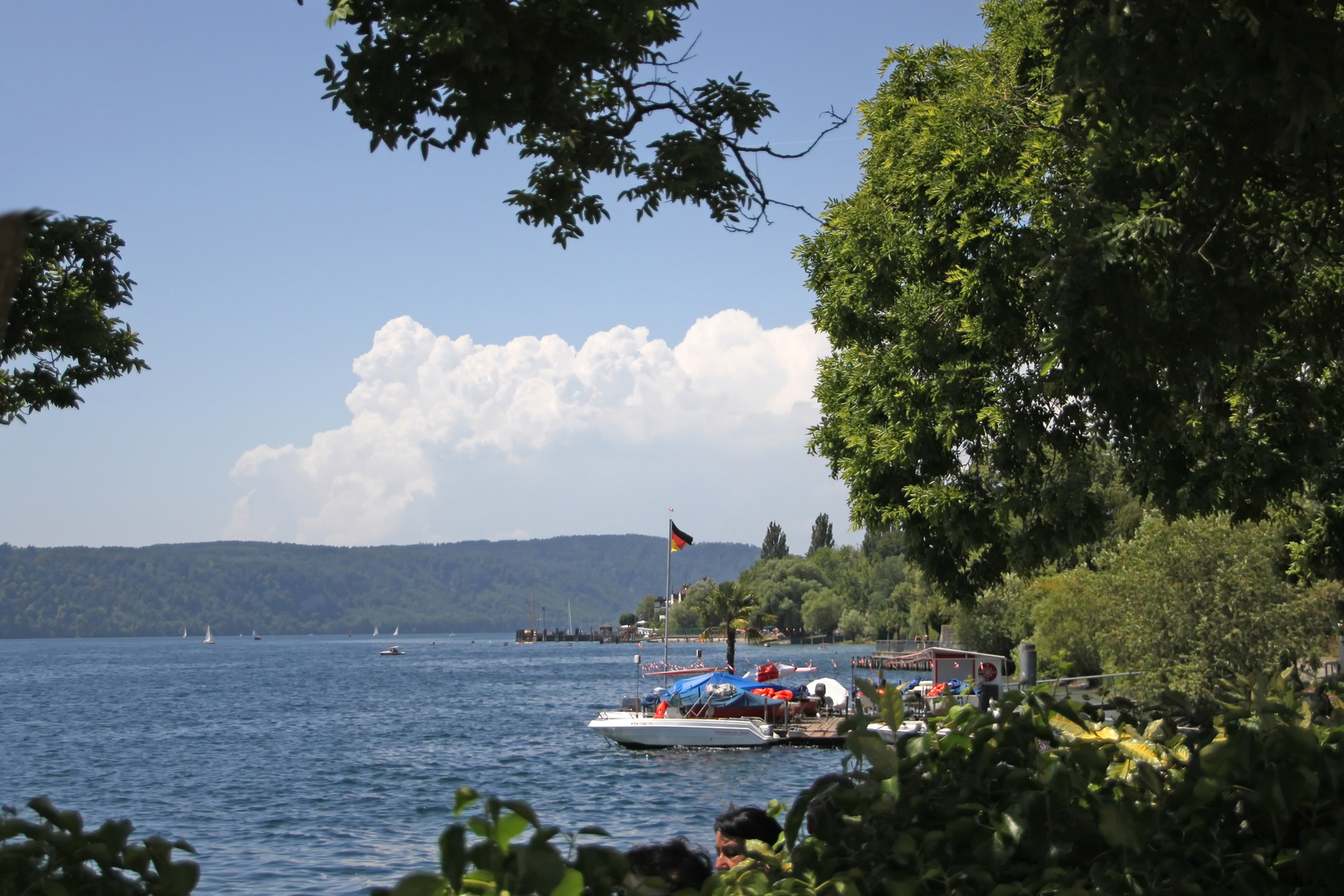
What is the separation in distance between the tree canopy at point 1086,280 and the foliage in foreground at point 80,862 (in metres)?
3.97

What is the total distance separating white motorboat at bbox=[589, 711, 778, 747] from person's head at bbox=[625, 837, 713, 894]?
39.3 m

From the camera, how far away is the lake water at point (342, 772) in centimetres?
2583

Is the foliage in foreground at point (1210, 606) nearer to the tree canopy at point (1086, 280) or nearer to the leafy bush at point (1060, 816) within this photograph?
the tree canopy at point (1086, 280)

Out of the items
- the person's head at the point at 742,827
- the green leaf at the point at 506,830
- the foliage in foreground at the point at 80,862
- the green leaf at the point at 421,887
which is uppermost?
the green leaf at the point at 506,830

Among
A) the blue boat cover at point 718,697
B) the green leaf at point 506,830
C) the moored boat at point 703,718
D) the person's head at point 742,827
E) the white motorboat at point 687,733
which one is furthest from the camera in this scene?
the blue boat cover at point 718,697

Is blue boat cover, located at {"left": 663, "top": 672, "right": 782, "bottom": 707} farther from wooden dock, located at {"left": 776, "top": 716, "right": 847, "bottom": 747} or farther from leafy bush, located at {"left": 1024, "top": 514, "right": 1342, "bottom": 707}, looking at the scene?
leafy bush, located at {"left": 1024, "top": 514, "right": 1342, "bottom": 707}

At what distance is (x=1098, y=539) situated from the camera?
50.7ft

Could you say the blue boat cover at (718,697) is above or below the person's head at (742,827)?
below

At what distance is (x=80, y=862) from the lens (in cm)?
215

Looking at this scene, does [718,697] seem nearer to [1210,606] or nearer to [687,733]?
[687,733]

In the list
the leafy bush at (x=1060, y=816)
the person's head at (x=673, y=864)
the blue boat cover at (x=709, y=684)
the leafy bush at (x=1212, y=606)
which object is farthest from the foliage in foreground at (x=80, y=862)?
the blue boat cover at (x=709, y=684)

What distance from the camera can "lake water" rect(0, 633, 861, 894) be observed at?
25.8m

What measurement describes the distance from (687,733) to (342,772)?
41.1 ft

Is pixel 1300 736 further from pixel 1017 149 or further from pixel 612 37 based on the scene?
pixel 1017 149
